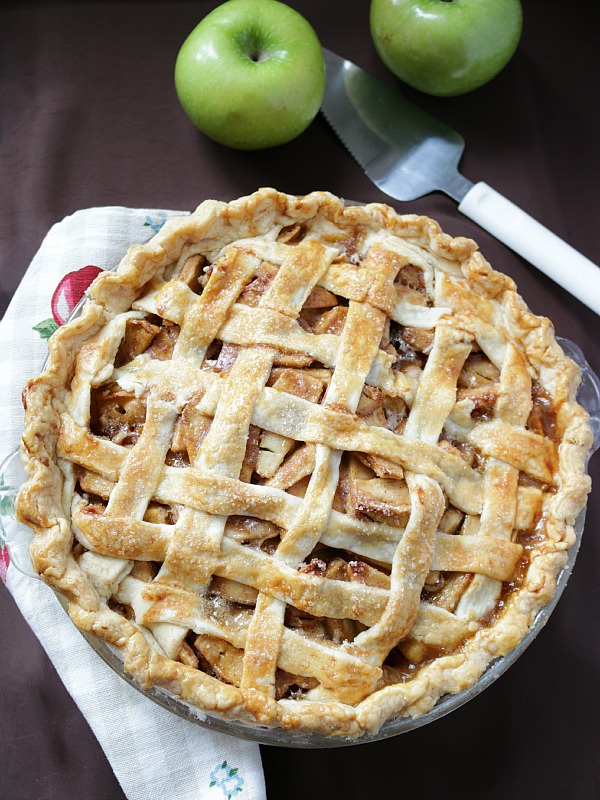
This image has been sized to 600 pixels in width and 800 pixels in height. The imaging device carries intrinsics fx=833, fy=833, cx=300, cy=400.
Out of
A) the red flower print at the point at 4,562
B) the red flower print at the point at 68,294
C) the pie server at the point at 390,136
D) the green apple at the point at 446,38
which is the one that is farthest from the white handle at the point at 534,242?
the red flower print at the point at 4,562

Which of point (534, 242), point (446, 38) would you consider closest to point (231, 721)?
point (534, 242)

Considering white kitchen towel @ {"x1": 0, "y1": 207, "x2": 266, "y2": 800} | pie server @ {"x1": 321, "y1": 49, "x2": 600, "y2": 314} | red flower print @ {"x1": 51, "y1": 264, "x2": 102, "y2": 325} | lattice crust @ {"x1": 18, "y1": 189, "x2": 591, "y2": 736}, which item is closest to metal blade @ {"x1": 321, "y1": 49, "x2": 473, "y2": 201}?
pie server @ {"x1": 321, "y1": 49, "x2": 600, "y2": 314}

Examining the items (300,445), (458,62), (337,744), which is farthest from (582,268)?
(337,744)

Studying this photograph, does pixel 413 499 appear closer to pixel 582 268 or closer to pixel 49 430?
pixel 49 430

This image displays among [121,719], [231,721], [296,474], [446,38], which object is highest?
[446,38]

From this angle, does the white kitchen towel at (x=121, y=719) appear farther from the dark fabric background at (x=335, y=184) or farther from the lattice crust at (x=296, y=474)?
the lattice crust at (x=296, y=474)

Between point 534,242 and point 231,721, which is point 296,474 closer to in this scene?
point 231,721

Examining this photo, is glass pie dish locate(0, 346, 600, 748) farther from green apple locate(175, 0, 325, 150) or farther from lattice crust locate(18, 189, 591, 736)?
green apple locate(175, 0, 325, 150)
